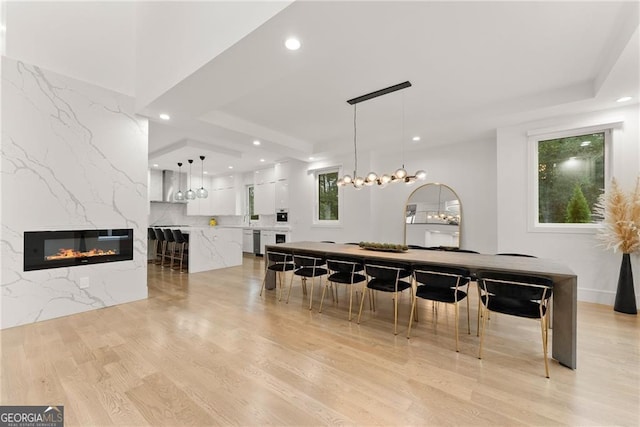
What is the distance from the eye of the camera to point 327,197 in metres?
7.04

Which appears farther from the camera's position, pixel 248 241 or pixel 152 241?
pixel 248 241

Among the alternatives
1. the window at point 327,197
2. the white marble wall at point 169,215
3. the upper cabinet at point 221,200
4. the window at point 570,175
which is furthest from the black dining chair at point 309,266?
the white marble wall at point 169,215

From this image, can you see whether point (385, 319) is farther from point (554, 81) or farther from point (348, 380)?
point (554, 81)

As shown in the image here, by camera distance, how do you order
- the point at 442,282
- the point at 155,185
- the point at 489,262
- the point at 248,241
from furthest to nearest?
the point at 248,241 < the point at 155,185 < the point at 489,262 < the point at 442,282

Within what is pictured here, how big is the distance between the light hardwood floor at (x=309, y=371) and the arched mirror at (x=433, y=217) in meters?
2.38

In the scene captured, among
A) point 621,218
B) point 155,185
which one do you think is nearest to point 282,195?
point 155,185

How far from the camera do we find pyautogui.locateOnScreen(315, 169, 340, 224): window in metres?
6.86

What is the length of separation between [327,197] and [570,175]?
15.3 ft

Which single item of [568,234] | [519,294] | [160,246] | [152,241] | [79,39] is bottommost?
[160,246]

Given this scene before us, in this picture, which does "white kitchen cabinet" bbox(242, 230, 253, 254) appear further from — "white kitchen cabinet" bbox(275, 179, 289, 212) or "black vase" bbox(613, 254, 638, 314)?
"black vase" bbox(613, 254, 638, 314)

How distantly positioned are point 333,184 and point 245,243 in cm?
382

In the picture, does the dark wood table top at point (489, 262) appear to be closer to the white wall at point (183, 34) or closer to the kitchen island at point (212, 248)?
the white wall at point (183, 34)

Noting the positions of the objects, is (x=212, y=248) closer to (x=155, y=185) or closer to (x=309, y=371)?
(x=155, y=185)

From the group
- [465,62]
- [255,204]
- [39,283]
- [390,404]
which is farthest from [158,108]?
[255,204]
